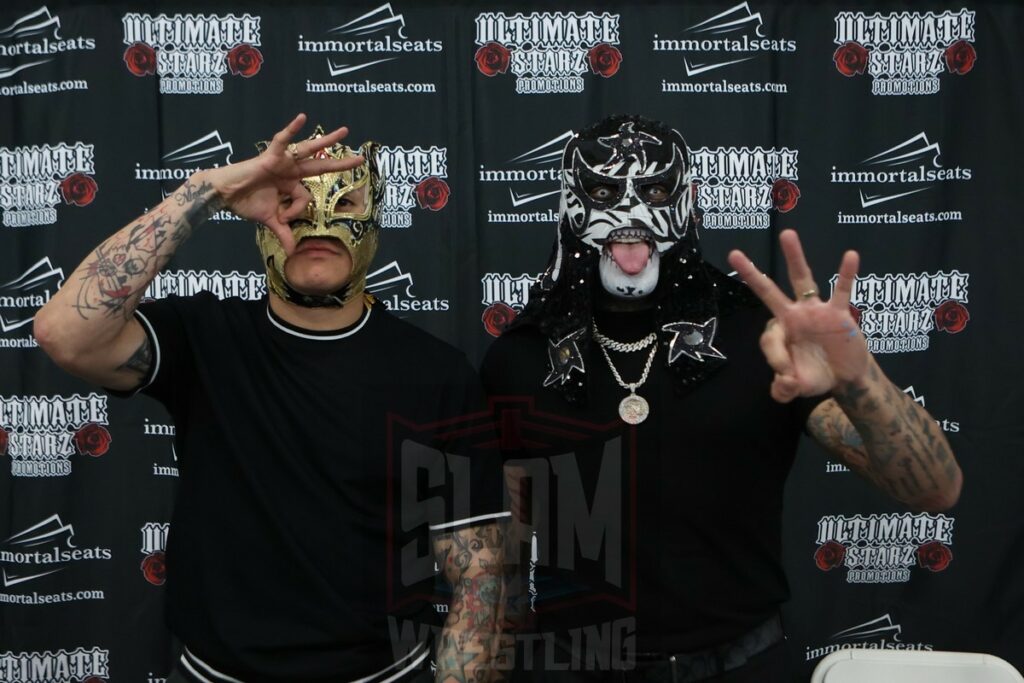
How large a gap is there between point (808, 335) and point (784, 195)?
203cm

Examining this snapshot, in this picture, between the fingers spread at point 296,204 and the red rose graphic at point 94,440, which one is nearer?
the fingers spread at point 296,204

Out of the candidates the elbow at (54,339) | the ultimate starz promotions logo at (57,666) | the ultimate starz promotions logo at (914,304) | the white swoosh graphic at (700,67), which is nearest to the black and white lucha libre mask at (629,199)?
the elbow at (54,339)

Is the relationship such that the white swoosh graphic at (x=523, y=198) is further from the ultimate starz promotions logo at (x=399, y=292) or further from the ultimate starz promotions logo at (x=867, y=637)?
the ultimate starz promotions logo at (x=867, y=637)

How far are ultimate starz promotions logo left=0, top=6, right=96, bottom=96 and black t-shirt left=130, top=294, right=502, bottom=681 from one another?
69.1 inches

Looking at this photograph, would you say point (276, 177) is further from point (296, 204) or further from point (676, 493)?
point (676, 493)

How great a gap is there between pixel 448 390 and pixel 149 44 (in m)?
2.03

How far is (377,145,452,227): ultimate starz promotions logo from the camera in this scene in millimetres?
3414

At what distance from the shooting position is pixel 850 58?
A: 11.3 ft

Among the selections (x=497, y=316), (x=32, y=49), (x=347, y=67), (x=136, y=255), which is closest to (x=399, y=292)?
(x=497, y=316)

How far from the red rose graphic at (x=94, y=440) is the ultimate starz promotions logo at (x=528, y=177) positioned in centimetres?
153

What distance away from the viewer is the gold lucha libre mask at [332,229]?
2.07 meters

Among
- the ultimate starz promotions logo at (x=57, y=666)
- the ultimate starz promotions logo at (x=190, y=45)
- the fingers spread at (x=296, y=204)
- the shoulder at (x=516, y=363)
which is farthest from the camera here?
the ultimate starz promotions logo at (x=57, y=666)

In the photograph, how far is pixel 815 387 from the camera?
5.12 ft

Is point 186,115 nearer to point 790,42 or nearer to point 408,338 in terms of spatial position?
point 408,338
